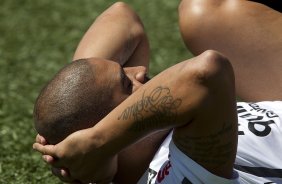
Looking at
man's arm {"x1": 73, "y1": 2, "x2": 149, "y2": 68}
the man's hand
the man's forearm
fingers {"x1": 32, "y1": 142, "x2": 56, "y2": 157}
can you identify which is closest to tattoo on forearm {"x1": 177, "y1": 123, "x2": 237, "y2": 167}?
the man's forearm

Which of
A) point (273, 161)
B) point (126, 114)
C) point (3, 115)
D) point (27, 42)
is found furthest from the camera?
point (27, 42)

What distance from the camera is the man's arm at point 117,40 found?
3.62m

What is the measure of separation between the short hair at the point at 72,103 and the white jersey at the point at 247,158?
0.34m

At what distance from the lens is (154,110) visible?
9.05 ft

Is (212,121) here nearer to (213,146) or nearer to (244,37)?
(213,146)

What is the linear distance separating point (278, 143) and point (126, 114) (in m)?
0.85

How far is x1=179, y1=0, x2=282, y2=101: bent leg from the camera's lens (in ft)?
12.1

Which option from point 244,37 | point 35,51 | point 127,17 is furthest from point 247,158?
point 35,51

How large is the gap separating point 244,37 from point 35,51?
2948 mm

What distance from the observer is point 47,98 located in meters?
3.03

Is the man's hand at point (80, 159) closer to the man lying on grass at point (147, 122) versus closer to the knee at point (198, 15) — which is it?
the man lying on grass at point (147, 122)

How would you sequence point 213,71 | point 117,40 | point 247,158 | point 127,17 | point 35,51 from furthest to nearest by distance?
point 35,51
point 127,17
point 117,40
point 247,158
point 213,71

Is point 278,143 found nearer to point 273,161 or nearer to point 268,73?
point 273,161

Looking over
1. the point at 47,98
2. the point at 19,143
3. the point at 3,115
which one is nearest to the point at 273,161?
the point at 47,98
